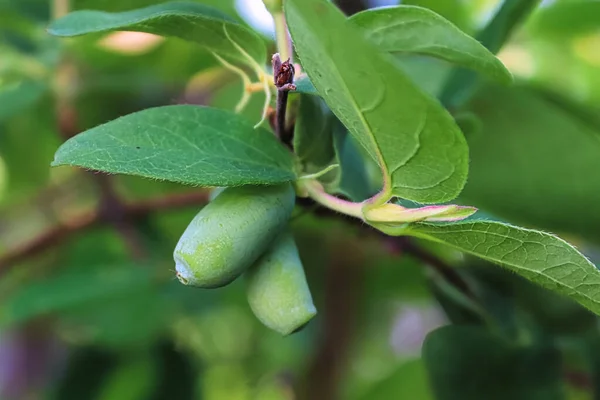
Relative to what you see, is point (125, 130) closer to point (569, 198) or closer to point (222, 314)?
point (569, 198)

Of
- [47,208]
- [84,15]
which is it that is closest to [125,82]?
[47,208]

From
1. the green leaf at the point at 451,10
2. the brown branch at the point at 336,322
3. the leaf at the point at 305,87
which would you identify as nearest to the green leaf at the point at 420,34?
the leaf at the point at 305,87

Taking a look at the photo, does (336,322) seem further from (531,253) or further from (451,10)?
(531,253)

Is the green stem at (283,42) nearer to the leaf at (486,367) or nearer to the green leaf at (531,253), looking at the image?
the green leaf at (531,253)

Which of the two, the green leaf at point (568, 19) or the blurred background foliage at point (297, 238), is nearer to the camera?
the blurred background foliage at point (297, 238)

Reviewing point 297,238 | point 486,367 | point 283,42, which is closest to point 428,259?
point 486,367

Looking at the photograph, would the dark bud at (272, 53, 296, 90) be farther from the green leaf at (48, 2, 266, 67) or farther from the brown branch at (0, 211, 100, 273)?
the brown branch at (0, 211, 100, 273)
